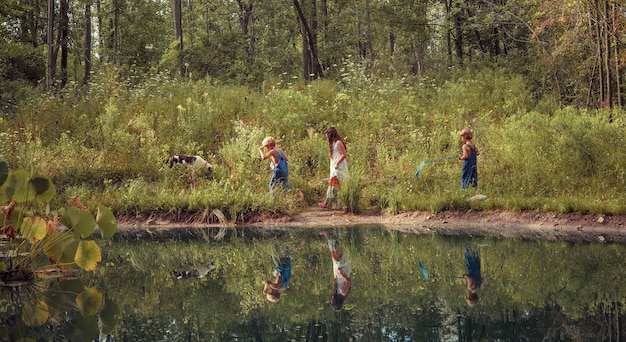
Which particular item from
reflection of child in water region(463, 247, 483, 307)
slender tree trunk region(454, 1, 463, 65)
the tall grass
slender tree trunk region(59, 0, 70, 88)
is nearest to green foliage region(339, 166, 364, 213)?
the tall grass

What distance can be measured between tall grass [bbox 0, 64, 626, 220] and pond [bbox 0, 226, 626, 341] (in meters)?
3.43

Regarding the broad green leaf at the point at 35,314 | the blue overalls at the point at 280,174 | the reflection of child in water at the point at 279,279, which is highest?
the blue overalls at the point at 280,174

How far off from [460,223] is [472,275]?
5.20 metres

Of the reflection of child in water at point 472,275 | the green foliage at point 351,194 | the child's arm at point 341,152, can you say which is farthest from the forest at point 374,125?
the reflection of child in water at point 472,275

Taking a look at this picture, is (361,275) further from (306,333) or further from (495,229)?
(495,229)

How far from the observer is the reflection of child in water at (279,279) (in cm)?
819

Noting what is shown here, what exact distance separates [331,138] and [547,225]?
191 inches

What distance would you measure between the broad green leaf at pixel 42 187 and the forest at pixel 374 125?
628cm

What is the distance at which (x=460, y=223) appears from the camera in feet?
46.3

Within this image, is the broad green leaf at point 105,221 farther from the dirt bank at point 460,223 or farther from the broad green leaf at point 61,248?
the dirt bank at point 460,223

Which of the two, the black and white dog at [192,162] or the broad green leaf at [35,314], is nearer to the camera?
the broad green leaf at [35,314]

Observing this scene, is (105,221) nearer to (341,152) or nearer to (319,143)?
(341,152)

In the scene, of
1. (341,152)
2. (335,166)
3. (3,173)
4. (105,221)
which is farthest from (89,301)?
(341,152)

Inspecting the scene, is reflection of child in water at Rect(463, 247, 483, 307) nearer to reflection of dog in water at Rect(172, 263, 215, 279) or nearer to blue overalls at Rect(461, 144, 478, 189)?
reflection of dog in water at Rect(172, 263, 215, 279)
